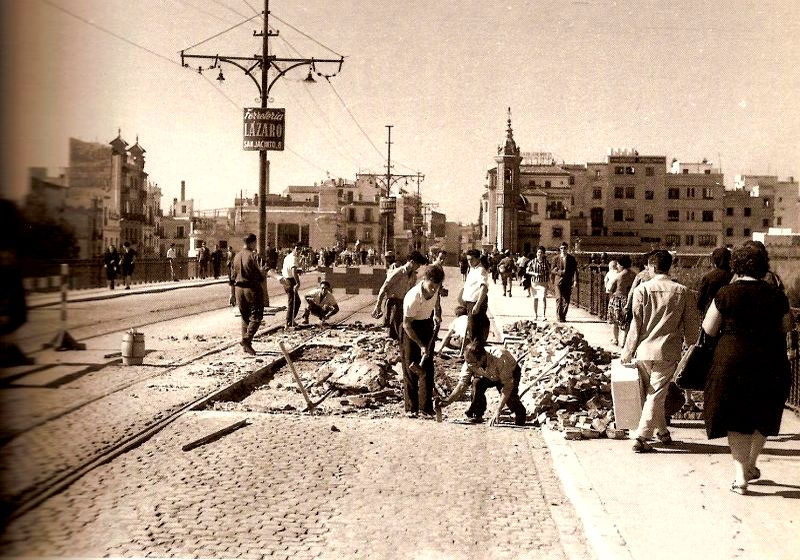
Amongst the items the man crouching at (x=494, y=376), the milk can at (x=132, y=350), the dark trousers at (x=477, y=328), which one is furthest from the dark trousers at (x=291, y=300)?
the man crouching at (x=494, y=376)

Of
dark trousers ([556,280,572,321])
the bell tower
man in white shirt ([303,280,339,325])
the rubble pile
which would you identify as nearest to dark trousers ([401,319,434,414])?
the rubble pile

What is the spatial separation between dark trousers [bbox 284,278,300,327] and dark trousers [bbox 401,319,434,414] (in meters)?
8.64

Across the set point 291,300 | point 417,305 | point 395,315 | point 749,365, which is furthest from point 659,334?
point 291,300

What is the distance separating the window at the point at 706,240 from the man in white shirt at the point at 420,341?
309 feet

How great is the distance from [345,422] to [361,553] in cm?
393

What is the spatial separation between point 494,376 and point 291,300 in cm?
1023

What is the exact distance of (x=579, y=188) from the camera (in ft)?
347

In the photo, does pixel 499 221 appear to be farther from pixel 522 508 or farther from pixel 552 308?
pixel 522 508

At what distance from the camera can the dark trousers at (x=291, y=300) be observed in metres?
18.6

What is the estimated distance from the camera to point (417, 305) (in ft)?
31.6

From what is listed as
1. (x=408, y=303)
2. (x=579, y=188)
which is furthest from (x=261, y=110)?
(x=579, y=188)

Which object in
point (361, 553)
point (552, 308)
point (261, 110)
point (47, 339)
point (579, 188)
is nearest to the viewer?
point (361, 553)

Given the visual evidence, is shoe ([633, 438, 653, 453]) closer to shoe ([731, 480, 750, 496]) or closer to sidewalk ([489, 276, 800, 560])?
sidewalk ([489, 276, 800, 560])

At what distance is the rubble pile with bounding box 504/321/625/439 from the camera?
29.5ft
